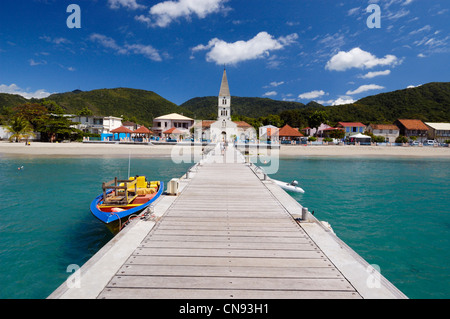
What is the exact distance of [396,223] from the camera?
11.1 metres

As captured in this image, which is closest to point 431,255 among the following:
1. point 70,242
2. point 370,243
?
point 370,243

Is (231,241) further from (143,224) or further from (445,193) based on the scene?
(445,193)

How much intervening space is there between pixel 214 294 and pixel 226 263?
83 centimetres

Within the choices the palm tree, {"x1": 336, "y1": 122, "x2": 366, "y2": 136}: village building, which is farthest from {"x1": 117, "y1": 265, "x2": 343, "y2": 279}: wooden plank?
{"x1": 336, "y1": 122, "x2": 366, "y2": 136}: village building

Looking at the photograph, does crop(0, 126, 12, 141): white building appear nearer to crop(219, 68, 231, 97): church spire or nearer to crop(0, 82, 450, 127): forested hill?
crop(0, 82, 450, 127): forested hill

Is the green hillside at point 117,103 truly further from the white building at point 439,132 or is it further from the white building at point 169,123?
the white building at point 439,132

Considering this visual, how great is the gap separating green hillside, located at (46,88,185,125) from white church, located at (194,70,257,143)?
2090 inches

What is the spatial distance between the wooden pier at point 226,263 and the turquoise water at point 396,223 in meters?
3.58


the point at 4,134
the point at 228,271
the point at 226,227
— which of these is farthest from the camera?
the point at 4,134

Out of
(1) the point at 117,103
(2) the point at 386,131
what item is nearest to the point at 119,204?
(2) the point at 386,131

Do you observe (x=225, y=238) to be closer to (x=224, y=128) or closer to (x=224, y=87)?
(x=224, y=128)

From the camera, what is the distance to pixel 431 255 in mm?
8078

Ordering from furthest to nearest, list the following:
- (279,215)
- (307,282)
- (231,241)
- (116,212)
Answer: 1. (116,212)
2. (279,215)
3. (231,241)
4. (307,282)
